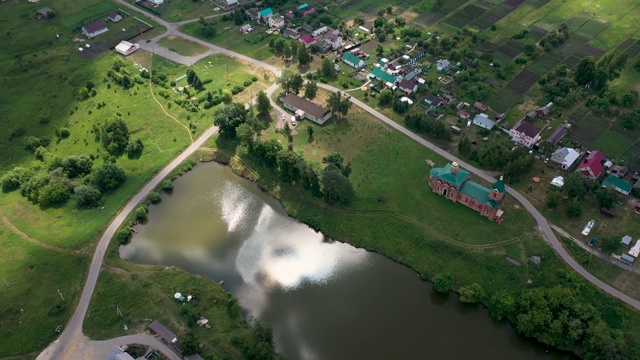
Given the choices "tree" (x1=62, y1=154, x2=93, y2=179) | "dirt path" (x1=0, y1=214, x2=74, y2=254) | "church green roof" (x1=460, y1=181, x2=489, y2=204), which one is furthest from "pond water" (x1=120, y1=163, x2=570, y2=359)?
"church green roof" (x1=460, y1=181, x2=489, y2=204)

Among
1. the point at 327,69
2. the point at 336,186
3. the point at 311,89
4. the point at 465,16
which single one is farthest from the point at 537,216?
the point at 465,16

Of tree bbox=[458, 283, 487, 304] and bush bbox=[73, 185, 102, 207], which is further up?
bush bbox=[73, 185, 102, 207]

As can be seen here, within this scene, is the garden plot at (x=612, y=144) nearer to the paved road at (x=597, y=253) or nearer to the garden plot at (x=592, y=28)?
the paved road at (x=597, y=253)

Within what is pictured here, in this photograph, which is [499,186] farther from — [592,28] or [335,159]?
[592,28]

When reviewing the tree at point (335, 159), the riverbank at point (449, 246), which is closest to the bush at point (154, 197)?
the riverbank at point (449, 246)

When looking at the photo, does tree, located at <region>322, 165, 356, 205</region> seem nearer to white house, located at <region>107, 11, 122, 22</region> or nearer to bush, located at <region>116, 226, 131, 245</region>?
bush, located at <region>116, 226, 131, 245</region>
